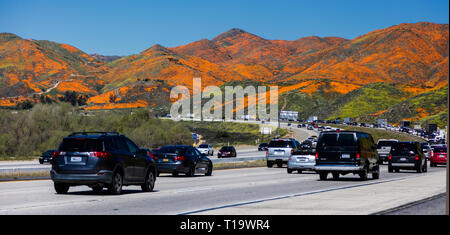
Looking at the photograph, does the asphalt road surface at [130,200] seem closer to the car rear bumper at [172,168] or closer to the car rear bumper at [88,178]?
the car rear bumper at [88,178]

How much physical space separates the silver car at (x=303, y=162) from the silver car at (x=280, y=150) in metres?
6.87

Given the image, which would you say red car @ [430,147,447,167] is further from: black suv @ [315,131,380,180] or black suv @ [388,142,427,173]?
black suv @ [315,131,380,180]

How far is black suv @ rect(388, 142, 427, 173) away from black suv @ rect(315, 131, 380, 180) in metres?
9.55

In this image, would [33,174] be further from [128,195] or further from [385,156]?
[385,156]

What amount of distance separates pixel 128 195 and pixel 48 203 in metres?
→ 3.35

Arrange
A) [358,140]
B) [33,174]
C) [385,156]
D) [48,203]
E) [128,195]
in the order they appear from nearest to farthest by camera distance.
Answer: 1. [48,203]
2. [128,195]
3. [358,140]
4. [33,174]
5. [385,156]

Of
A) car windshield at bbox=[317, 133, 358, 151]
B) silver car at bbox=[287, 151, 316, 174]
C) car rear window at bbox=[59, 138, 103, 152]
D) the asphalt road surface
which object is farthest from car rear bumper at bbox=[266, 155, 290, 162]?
car rear window at bbox=[59, 138, 103, 152]

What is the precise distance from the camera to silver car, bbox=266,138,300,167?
43125mm

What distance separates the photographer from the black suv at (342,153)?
90.8 feet

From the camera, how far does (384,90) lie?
19375 centimetres

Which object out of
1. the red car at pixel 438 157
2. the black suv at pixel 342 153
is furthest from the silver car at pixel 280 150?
the black suv at pixel 342 153

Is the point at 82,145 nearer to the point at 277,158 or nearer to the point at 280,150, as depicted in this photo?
the point at 280,150

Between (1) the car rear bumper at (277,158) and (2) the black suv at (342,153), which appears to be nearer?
(2) the black suv at (342,153)
